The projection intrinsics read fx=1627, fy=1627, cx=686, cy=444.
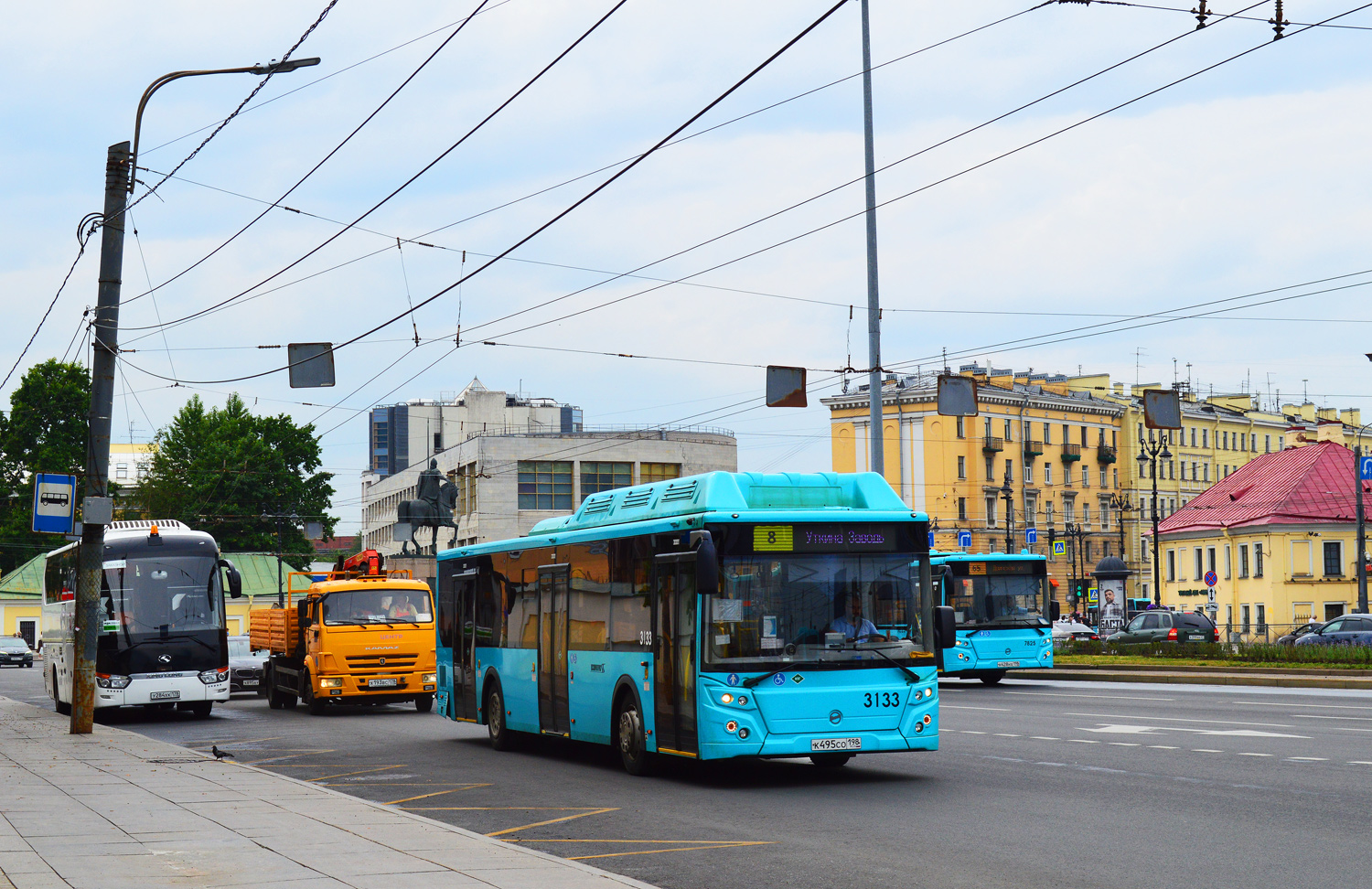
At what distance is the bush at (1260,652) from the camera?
3488 cm

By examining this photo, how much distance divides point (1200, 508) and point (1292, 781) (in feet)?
250

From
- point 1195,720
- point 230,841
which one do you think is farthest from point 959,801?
point 1195,720

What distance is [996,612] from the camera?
115ft

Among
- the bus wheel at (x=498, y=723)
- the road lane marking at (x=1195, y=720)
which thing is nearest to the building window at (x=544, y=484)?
the road lane marking at (x=1195, y=720)

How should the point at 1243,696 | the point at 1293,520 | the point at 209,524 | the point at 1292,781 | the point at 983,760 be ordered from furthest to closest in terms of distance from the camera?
the point at 209,524, the point at 1293,520, the point at 1243,696, the point at 983,760, the point at 1292,781

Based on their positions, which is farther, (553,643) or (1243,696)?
(1243,696)

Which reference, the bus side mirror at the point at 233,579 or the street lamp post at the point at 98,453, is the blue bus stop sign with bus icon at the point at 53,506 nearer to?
the street lamp post at the point at 98,453

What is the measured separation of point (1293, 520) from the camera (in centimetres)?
7800

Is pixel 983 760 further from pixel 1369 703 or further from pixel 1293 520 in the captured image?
pixel 1293 520

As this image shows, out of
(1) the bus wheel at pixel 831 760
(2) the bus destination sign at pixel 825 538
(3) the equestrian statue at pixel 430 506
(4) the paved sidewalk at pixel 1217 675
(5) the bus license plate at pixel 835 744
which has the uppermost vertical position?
(3) the equestrian statue at pixel 430 506

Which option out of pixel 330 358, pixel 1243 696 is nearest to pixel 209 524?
pixel 330 358

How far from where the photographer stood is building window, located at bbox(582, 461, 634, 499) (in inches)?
4158

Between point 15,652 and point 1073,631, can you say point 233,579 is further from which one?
point 15,652

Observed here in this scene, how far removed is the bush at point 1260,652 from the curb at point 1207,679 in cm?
258
